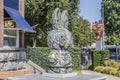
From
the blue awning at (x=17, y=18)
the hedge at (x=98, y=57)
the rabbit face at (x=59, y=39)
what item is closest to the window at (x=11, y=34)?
the blue awning at (x=17, y=18)

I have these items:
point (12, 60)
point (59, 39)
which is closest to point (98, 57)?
point (12, 60)

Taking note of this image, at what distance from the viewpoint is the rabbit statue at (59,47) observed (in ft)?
38.1

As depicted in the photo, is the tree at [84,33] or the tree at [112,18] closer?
the tree at [112,18]

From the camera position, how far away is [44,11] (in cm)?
3453

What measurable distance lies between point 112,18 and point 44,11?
950 centimetres

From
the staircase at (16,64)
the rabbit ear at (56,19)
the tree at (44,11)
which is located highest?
the tree at (44,11)

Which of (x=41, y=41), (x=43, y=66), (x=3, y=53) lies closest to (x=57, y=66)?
(x=3, y=53)

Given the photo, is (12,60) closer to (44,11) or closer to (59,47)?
(59,47)

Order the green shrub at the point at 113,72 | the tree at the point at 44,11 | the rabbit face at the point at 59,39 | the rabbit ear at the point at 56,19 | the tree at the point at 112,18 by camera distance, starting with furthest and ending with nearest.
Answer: the tree at the point at 112,18
the tree at the point at 44,11
the green shrub at the point at 113,72
the rabbit ear at the point at 56,19
the rabbit face at the point at 59,39

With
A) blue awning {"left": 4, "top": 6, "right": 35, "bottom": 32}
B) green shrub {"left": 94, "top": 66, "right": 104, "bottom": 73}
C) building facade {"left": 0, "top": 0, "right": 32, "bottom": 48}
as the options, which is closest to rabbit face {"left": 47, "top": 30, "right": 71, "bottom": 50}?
building facade {"left": 0, "top": 0, "right": 32, "bottom": 48}

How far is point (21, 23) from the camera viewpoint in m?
21.5

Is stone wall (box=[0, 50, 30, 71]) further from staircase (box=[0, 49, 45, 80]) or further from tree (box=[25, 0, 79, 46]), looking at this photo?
tree (box=[25, 0, 79, 46])

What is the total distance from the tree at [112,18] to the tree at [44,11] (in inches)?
198

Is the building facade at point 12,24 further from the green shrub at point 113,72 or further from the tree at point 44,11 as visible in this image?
the tree at point 44,11
